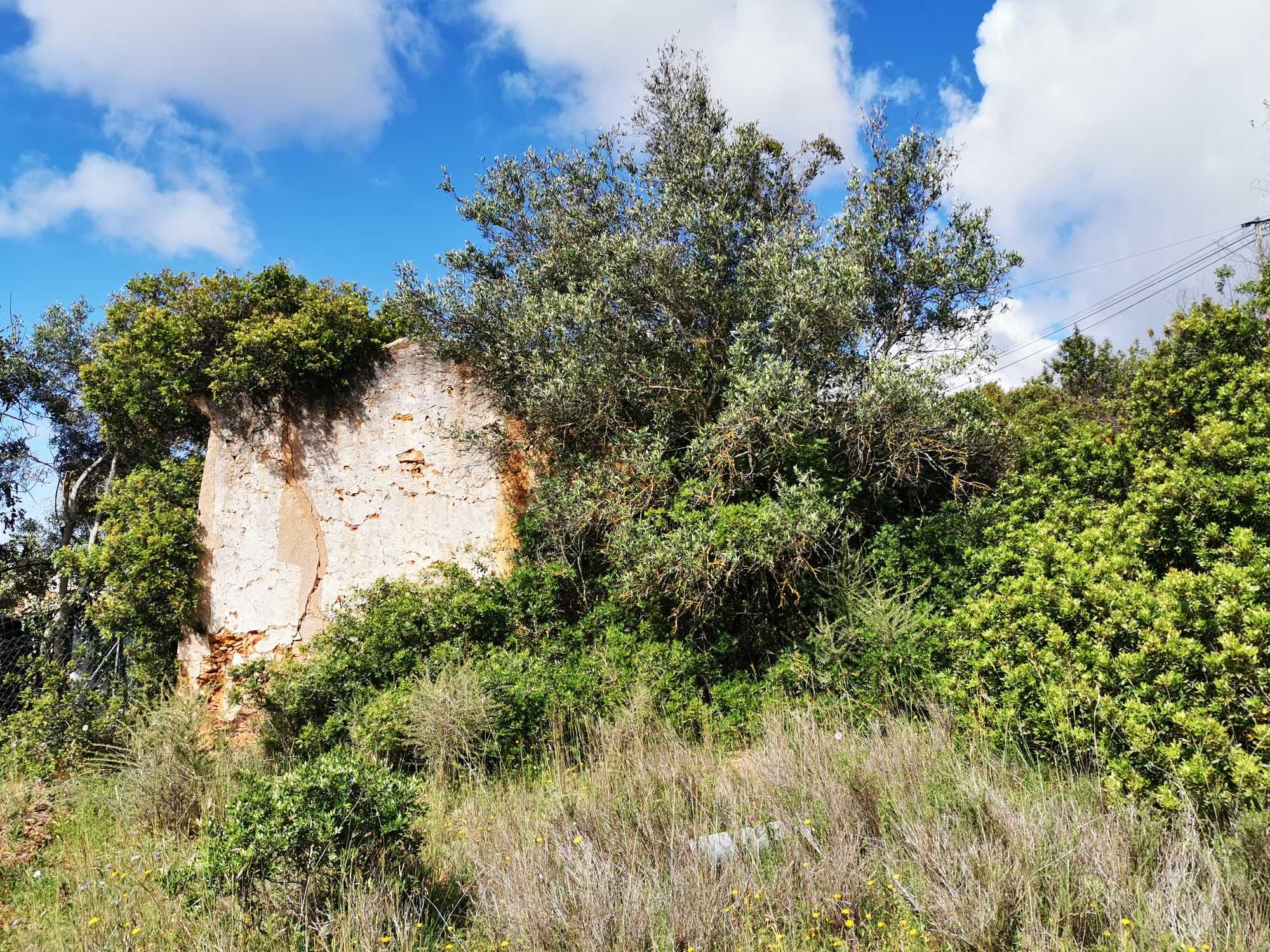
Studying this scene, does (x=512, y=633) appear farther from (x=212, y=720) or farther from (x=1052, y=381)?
(x=1052, y=381)

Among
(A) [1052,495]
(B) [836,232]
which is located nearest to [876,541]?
(A) [1052,495]

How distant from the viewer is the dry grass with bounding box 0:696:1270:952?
3.07 meters

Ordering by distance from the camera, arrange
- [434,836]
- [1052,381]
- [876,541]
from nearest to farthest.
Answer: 1. [434,836]
2. [876,541]
3. [1052,381]

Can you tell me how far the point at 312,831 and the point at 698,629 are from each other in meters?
4.33

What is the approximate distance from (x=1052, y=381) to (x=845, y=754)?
17640 mm

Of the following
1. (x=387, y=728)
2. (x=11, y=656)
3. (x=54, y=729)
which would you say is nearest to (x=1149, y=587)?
(x=387, y=728)

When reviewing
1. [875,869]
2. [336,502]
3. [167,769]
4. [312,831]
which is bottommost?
[875,869]

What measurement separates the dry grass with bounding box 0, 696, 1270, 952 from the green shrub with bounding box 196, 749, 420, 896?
0.16m

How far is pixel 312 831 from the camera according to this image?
144 inches

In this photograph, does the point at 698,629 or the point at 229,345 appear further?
the point at 229,345

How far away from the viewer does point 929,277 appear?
779cm

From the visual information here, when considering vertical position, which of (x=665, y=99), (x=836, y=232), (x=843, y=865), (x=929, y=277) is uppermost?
(x=665, y=99)

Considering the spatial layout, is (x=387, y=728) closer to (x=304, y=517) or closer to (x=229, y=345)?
(x=304, y=517)

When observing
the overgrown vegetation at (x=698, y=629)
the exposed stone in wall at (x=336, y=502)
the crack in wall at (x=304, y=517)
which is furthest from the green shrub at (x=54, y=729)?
the crack in wall at (x=304, y=517)
